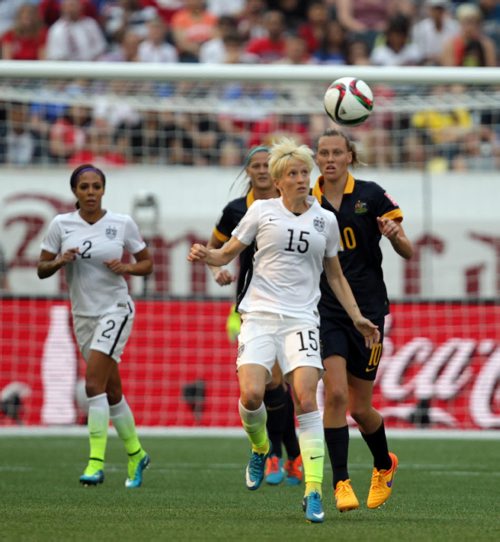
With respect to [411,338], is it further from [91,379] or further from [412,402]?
[91,379]

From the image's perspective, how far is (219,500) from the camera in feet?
29.1

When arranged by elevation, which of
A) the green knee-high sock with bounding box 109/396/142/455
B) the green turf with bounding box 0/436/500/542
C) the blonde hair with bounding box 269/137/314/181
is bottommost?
the green turf with bounding box 0/436/500/542

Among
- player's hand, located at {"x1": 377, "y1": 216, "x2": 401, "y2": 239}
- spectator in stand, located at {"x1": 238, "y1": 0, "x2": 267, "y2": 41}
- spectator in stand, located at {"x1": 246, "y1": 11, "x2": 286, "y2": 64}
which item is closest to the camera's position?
player's hand, located at {"x1": 377, "y1": 216, "x2": 401, "y2": 239}

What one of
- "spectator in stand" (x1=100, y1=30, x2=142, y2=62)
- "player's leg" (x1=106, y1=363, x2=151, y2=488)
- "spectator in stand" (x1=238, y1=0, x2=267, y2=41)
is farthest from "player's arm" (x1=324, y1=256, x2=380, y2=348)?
"spectator in stand" (x1=238, y1=0, x2=267, y2=41)

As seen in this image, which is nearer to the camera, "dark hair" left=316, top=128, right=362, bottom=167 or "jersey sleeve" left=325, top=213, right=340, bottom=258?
"jersey sleeve" left=325, top=213, right=340, bottom=258

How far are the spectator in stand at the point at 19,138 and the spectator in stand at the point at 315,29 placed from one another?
17.0 feet

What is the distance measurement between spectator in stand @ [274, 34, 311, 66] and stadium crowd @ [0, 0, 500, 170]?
0.6 inches

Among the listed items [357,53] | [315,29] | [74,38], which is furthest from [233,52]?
[74,38]

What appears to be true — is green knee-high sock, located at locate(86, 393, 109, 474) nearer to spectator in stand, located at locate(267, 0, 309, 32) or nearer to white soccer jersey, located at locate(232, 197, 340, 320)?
white soccer jersey, located at locate(232, 197, 340, 320)

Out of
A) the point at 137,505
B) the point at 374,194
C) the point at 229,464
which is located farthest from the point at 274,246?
the point at 229,464

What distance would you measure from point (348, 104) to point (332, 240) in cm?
167

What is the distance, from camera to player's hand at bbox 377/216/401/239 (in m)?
8.24

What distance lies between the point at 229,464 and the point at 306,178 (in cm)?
449

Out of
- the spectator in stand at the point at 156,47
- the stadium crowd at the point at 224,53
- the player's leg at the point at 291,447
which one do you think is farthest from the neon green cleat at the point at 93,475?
the spectator in stand at the point at 156,47
